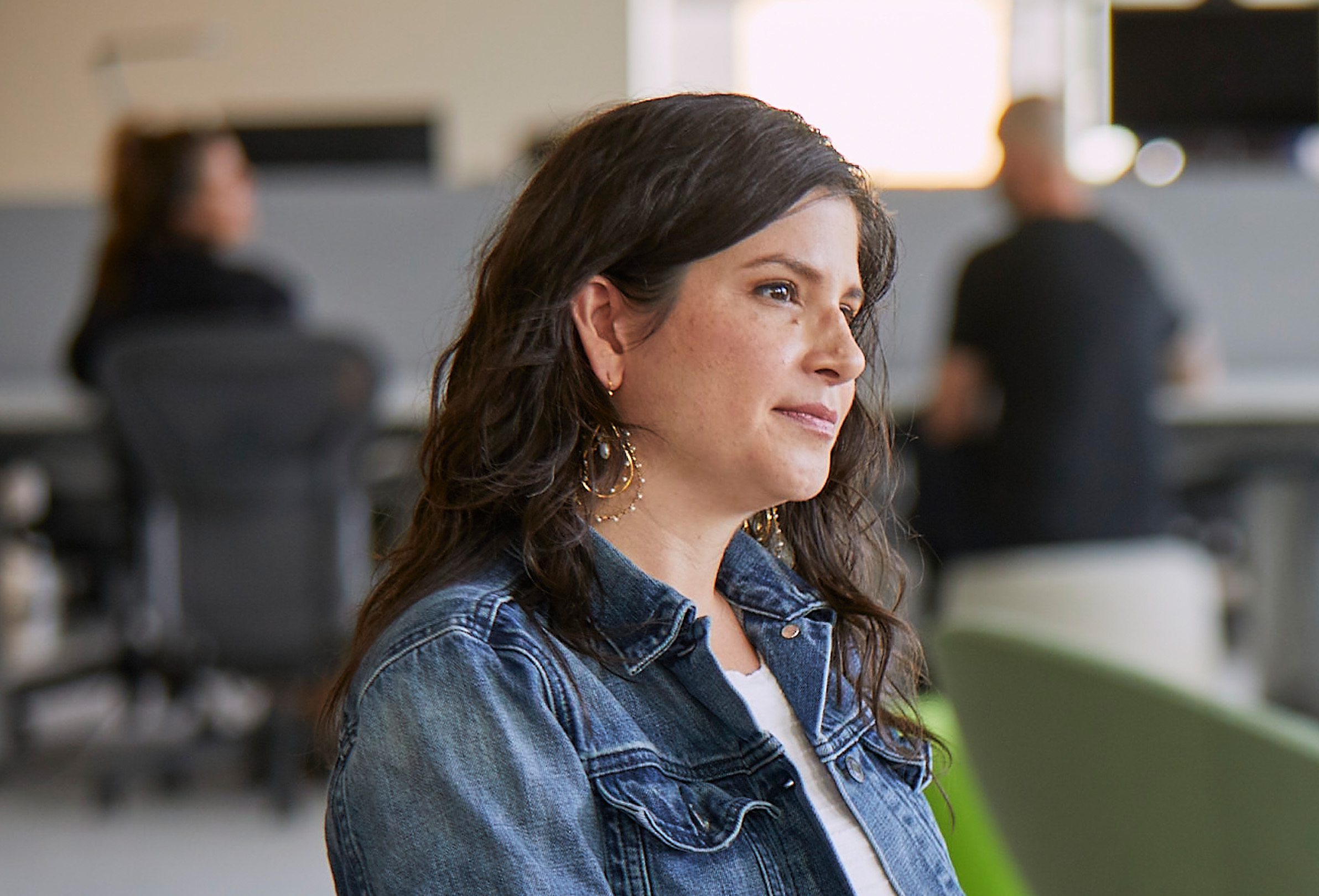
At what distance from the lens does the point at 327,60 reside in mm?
5711

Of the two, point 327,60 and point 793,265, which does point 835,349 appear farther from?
point 327,60

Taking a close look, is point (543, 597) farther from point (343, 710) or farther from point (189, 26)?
point (189, 26)

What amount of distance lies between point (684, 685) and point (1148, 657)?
1779 mm

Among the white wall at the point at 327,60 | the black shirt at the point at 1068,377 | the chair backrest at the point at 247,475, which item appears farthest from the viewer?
the white wall at the point at 327,60

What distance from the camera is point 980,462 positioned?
2.38 meters

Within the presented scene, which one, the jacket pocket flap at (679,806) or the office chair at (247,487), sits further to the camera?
the office chair at (247,487)

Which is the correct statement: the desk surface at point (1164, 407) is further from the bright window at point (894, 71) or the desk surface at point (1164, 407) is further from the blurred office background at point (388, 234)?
the bright window at point (894, 71)

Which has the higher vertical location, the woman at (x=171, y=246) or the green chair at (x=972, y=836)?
the woman at (x=171, y=246)

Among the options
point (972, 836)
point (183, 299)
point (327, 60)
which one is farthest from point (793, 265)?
point (327, 60)

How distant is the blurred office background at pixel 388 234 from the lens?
8.18 feet

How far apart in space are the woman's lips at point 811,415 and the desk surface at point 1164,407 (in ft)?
6.49

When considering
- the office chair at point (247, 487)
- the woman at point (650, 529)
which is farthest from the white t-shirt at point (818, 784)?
the office chair at point (247, 487)

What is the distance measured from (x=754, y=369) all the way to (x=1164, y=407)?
2.28m

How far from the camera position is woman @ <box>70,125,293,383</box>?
2598mm
